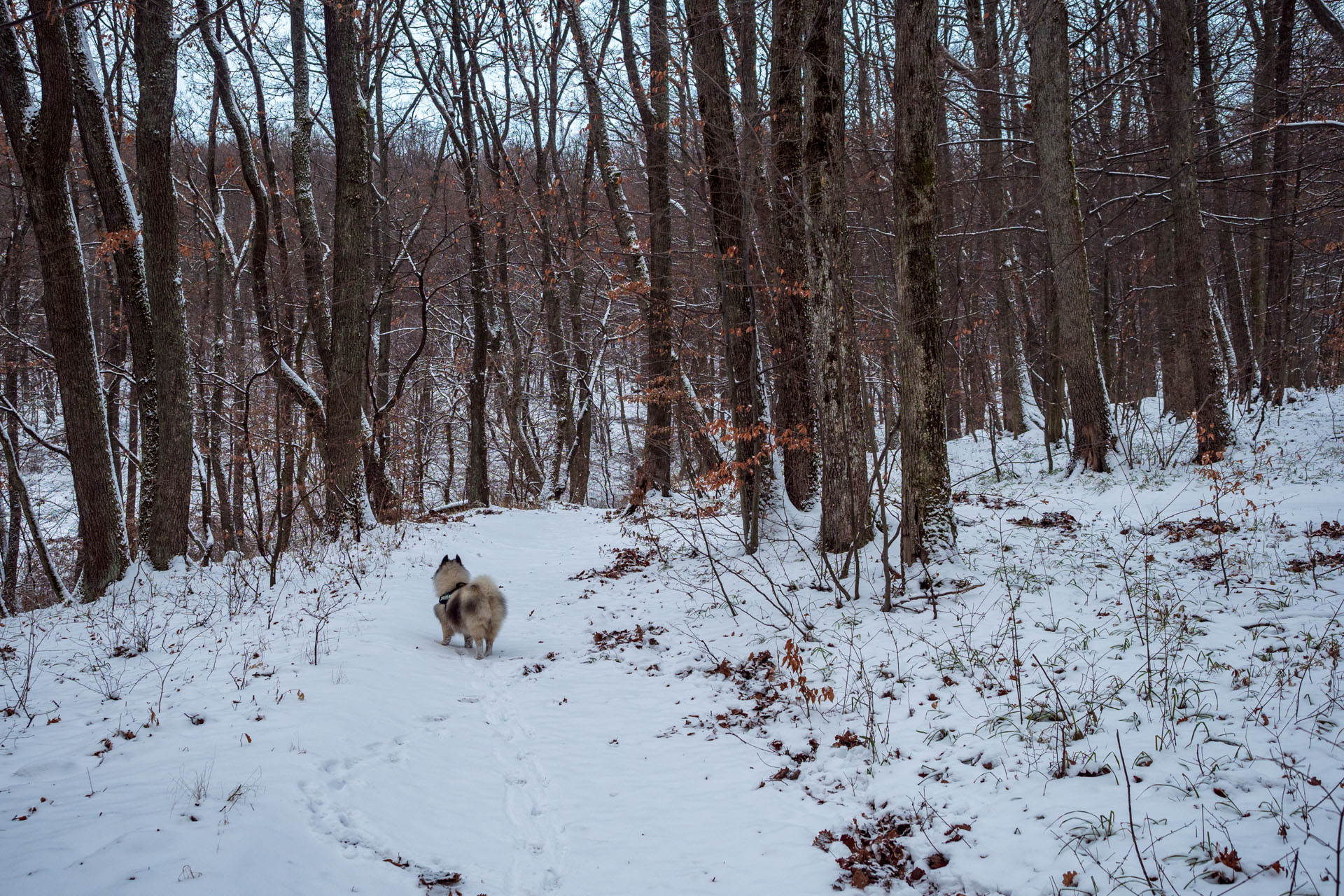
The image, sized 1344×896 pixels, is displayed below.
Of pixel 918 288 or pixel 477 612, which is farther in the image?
pixel 918 288

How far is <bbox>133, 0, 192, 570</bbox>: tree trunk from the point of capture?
936cm

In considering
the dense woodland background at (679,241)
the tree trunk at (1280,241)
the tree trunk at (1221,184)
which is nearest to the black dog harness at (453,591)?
the dense woodland background at (679,241)

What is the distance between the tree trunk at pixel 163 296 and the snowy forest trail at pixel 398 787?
4392 mm

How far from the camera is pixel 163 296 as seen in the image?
9.43 metres

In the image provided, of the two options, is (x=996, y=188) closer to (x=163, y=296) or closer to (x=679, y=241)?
(x=679, y=241)

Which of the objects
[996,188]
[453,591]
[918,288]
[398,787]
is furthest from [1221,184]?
[398,787]

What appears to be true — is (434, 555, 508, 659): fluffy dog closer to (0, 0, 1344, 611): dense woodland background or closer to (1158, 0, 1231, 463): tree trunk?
(0, 0, 1344, 611): dense woodland background

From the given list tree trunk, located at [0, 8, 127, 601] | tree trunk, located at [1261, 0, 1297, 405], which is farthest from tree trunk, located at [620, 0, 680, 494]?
tree trunk, located at [1261, 0, 1297, 405]

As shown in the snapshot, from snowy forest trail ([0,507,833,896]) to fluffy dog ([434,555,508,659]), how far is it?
28 cm

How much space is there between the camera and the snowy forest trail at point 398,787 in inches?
120

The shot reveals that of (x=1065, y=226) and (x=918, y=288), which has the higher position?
(x=1065, y=226)

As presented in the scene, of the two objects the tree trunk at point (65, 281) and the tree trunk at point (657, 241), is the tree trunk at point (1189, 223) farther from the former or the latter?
the tree trunk at point (65, 281)

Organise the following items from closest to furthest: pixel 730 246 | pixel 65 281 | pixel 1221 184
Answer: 1. pixel 65 281
2. pixel 730 246
3. pixel 1221 184

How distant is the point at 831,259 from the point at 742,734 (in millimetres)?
4833
